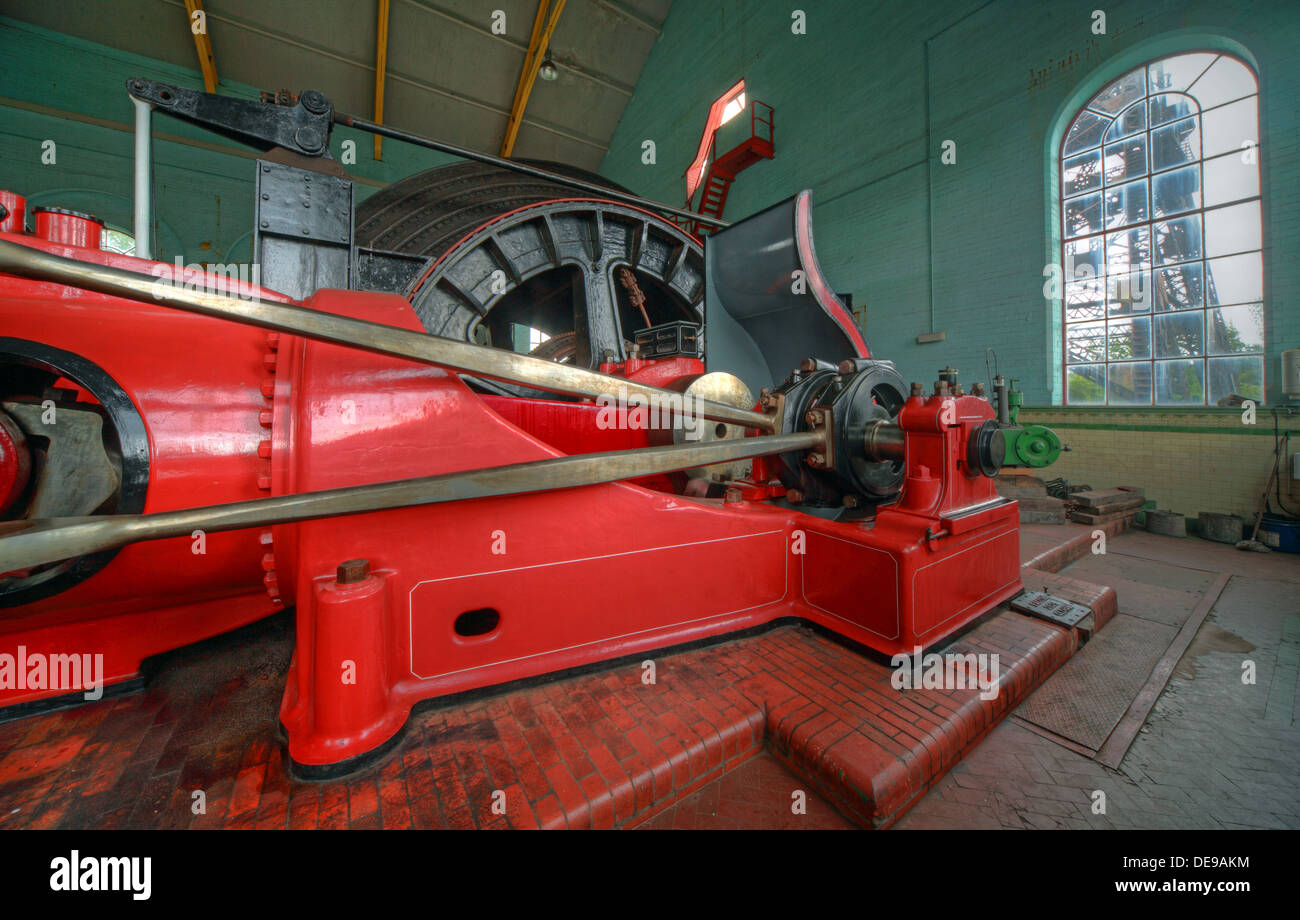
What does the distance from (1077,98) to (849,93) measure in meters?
3.11

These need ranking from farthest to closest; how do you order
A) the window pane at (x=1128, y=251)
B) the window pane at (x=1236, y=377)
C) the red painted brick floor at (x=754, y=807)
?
the window pane at (x=1128, y=251)
the window pane at (x=1236, y=377)
the red painted brick floor at (x=754, y=807)

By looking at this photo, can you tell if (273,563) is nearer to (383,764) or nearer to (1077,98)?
(383,764)

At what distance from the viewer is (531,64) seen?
1025 cm

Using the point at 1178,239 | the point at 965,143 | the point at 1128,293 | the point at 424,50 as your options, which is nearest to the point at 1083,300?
the point at 1128,293

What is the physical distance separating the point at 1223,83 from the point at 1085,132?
1.02m

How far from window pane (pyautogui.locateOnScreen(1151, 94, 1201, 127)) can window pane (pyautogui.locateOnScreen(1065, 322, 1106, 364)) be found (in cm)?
208

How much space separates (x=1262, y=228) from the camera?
4.43m

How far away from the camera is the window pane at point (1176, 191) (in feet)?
16.2

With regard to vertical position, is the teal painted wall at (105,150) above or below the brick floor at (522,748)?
above

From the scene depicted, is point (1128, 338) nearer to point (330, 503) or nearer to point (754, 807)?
point (754, 807)

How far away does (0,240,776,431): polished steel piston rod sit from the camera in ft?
2.75

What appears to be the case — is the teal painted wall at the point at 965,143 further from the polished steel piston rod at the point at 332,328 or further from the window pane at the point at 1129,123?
the polished steel piston rod at the point at 332,328

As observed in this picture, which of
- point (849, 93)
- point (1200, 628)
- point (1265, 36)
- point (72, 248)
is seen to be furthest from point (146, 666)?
point (849, 93)

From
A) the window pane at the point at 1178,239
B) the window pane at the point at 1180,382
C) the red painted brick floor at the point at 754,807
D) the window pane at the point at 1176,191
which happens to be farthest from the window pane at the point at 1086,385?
the red painted brick floor at the point at 754,807
